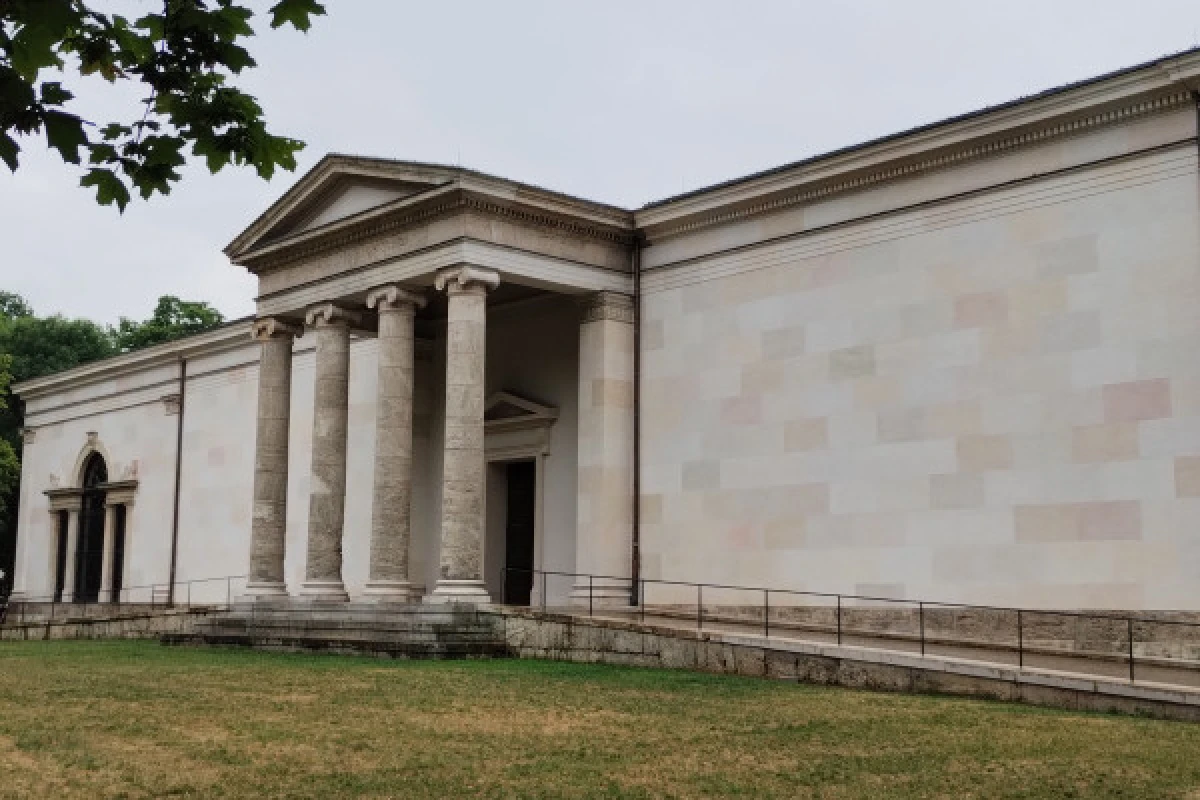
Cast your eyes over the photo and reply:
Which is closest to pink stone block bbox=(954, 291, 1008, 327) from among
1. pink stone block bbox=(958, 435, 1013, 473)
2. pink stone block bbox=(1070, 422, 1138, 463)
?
pink stone block bbox=(958, 435, 1013, 473)

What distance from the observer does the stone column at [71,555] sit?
47312 millimetres

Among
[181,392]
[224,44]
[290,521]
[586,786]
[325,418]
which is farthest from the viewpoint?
[181,392]

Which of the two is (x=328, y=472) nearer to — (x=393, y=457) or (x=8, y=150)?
(x=393, y=457)

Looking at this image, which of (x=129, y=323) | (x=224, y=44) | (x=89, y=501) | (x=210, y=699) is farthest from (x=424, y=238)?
(x=129, y=323)

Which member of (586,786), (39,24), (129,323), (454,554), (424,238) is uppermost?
(129,323)

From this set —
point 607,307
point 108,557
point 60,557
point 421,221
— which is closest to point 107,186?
point 421,221

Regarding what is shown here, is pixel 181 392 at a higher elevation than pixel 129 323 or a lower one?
lower

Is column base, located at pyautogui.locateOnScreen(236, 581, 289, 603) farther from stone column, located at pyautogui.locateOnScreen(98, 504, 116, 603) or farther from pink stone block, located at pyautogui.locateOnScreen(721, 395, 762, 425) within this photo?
stone column, located at pyautogui.locateOnScreen(98, 504, 116, 603)

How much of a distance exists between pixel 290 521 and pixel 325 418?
29.0 feet

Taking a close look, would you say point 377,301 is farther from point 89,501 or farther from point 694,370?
point 89,501

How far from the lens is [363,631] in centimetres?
2541

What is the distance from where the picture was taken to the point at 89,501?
1881 inches

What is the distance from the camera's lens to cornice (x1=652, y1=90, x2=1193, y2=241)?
69.9 feet

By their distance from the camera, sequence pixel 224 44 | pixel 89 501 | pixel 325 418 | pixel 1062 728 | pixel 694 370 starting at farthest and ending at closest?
pixel 89 501, pixel 325 418, pixel 694 370, pixel 1062 728, pixel 224 44
